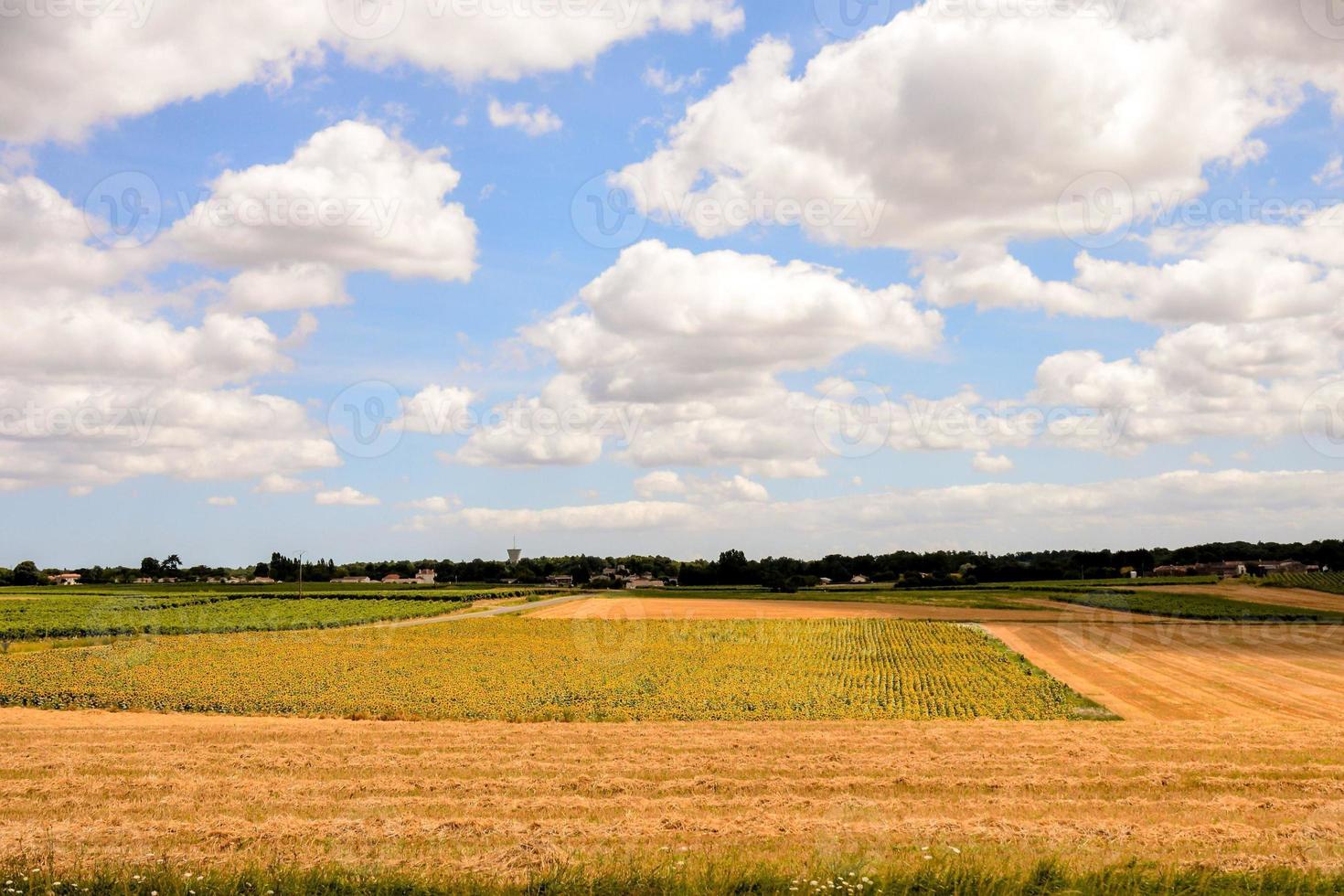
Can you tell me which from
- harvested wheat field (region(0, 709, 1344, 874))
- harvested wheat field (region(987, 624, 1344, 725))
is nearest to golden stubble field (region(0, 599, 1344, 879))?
harvested wheat field (region(0, 709, 1344, 874))

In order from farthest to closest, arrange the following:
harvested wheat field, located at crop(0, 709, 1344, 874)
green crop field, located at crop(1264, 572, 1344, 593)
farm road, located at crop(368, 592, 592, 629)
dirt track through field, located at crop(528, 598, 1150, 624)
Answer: green crop field, located at crop(1264, 572, 1344, 593)
dirt track through field, located at crop(528, 598, 1150, 624)
farm road, located at crop(368, 592, 592, 629)
harvested wheat field, located at crop(0, 709, 1344, 874)

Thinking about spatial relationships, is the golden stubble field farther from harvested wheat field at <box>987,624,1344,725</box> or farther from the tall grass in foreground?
harvested wheat field at <box>987,624,1344,725</box>

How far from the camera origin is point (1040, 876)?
12.4 metres

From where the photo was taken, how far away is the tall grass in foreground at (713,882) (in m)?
11.8

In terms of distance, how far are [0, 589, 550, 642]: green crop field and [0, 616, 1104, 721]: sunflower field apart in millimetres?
9284

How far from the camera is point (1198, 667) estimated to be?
51969 mm

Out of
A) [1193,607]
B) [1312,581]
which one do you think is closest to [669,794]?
[1193,607]

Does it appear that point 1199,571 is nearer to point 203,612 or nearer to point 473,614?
point 473,614

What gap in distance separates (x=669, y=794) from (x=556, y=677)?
2566 cm

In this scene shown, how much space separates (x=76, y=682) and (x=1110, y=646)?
58.6 metres

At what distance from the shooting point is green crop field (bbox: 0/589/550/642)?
7481 centimetres

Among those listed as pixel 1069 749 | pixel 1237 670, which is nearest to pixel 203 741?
pixel 1069 749

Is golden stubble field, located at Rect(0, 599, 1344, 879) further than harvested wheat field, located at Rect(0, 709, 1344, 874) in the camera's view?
No

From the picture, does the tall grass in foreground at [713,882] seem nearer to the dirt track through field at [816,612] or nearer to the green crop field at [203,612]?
the green crop field at [203,612]
